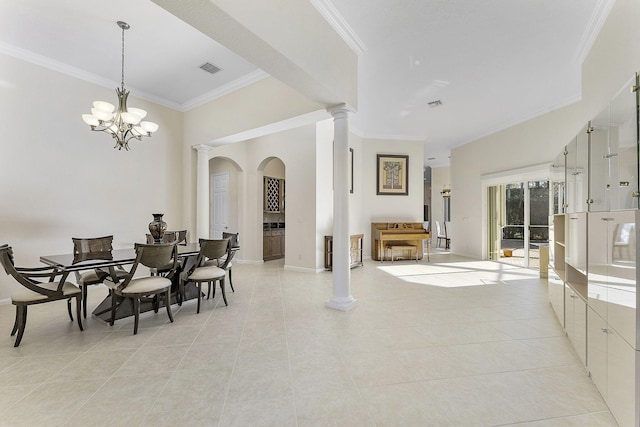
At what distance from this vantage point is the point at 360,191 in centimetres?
721

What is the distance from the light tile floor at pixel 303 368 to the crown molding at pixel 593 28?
10.4 feet

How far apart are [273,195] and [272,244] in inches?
50.0

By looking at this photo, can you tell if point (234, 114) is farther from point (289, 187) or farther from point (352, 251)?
point (352, 251)

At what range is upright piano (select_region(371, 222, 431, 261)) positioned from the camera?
6.90m

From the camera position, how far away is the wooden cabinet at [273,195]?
6.90m

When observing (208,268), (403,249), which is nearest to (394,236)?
(403,249)

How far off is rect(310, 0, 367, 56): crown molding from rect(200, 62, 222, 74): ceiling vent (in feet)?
6.82

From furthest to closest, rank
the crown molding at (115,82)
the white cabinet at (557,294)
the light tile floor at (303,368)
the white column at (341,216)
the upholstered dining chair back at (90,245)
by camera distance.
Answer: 1. the crown molding at (115,82)
2. the upholstered dining chair back at (90,245)
3. the white column at (341,216)
4. the white cabinet at (557,294)
5. the light tile floor at (303,368)

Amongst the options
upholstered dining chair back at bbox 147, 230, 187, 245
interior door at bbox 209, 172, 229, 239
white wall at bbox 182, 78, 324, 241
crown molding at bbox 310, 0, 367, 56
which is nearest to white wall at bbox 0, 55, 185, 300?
white wall at bbox 182, 78, 324, 241

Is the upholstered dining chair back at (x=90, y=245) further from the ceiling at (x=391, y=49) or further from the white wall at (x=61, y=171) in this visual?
the ceiling at (x=391, y=49)

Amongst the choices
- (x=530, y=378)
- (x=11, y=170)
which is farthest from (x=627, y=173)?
(x=11, y=170)

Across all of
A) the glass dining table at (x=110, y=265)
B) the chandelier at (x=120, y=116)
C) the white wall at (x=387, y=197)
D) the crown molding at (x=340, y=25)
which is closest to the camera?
the glass dining table at (x=110, y=265)

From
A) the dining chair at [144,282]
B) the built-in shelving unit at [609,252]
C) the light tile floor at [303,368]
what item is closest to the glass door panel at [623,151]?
the built-in shelving unit at [609,252]

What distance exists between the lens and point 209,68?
4207 mm
